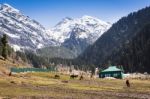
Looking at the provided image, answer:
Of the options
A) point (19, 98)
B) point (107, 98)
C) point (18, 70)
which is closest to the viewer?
point (19, 98)

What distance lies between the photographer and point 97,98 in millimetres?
60594

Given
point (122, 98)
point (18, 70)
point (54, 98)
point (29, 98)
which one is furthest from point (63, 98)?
point (18, 70)

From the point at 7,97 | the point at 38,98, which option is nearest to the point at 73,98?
the point at 38,98

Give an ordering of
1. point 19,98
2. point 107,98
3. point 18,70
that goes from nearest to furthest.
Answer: point 19,98 → point 107,98 → point 18,70

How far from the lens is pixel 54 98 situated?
59.0 metres

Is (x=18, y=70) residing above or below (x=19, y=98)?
above

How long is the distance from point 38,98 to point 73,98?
19.2 feet

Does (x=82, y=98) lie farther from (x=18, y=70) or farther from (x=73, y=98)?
(x=18, y=70)

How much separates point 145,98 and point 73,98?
12.6m

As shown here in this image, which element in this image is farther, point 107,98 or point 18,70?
point 18,70

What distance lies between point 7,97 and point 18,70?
115234 millimetres

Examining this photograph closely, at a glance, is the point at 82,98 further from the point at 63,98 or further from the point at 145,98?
the point at 145,98

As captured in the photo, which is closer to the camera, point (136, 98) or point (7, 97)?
point (7, 97)

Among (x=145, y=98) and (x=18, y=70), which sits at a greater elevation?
(x=18, y=70)
